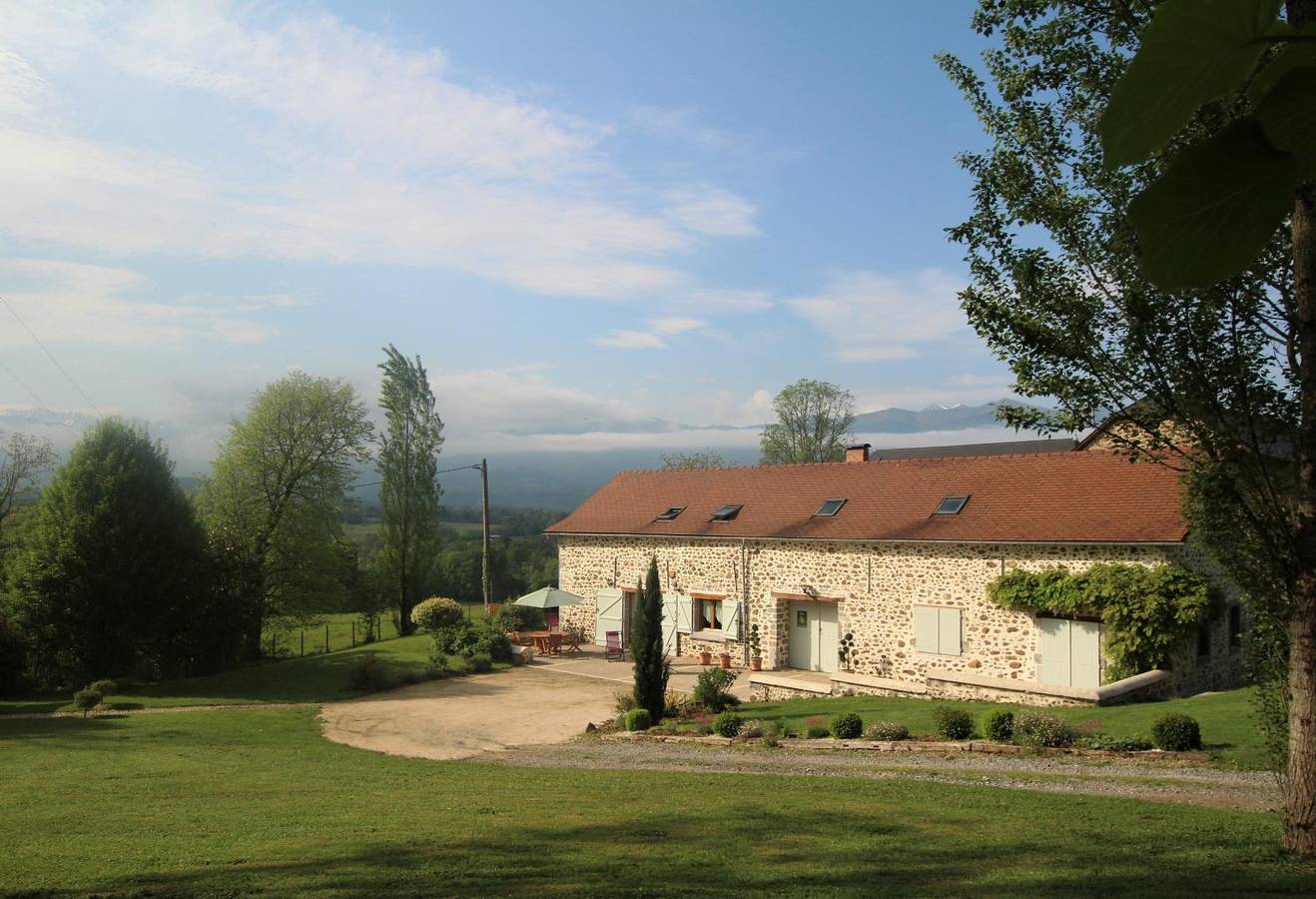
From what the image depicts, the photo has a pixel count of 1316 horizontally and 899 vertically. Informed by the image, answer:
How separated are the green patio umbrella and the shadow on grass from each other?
60.9ft

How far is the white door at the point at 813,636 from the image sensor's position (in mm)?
22469

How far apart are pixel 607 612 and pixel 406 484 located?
11384 millimetres

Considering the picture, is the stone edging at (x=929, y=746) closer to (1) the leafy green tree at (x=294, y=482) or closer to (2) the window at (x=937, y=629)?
(2) the window at (x=937, y=629)

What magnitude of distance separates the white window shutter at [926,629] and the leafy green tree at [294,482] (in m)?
20.7

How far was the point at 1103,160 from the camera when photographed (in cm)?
66

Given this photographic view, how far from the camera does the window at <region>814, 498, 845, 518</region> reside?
23.3m

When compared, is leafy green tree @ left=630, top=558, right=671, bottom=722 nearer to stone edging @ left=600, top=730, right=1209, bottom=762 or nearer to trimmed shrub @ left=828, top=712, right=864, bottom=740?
stone edging @ left=600, top=730, right=1209, bottom=762

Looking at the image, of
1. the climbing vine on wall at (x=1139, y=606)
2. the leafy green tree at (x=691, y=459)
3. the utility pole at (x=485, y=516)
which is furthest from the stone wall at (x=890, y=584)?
the leafy green tree at (x=691, y=459)

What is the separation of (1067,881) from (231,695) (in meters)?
19.6

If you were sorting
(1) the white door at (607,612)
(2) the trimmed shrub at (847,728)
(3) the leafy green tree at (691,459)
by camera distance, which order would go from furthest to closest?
(3) the leafy green tree at (691,459), (1) the white door at (607,612), (2) the trimmed shrub at (847,728)

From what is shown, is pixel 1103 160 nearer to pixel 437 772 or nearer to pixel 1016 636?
pixel 437 772

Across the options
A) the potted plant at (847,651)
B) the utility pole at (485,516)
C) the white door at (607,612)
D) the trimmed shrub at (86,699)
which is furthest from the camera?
the utility pole at (485,516)

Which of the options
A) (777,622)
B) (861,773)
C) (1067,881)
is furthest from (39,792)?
(777,622)

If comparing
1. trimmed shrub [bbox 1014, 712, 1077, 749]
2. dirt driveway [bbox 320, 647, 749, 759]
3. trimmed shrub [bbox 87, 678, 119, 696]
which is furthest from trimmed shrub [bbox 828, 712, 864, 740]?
trimmed shrub [bbox 87, 678, 119, 696]
